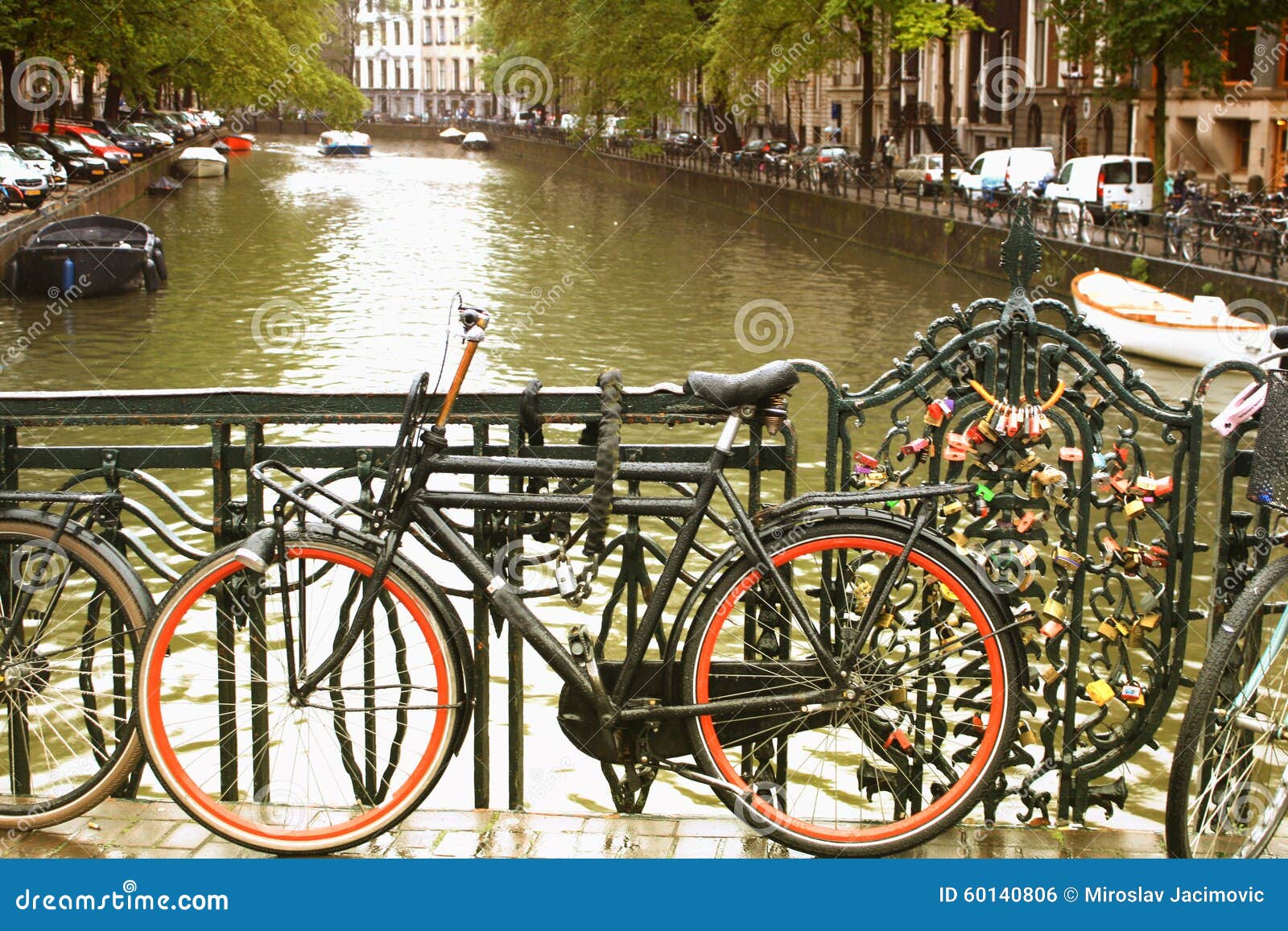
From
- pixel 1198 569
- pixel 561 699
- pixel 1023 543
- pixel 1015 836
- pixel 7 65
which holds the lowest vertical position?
pixel 1198 569

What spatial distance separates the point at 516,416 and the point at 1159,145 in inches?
1172

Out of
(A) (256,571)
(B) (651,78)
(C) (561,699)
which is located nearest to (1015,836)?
(C) (561,699)

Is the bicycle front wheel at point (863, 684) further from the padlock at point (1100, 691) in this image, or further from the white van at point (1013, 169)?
the white van at point (1013, 169)

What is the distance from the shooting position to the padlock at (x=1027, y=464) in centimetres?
402

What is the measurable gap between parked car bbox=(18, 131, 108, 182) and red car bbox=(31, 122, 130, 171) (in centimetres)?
124

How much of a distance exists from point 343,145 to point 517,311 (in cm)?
6333

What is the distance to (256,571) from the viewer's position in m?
3.75

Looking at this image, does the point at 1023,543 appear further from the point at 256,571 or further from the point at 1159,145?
the point at 1159,145

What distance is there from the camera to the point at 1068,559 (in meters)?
4.05
